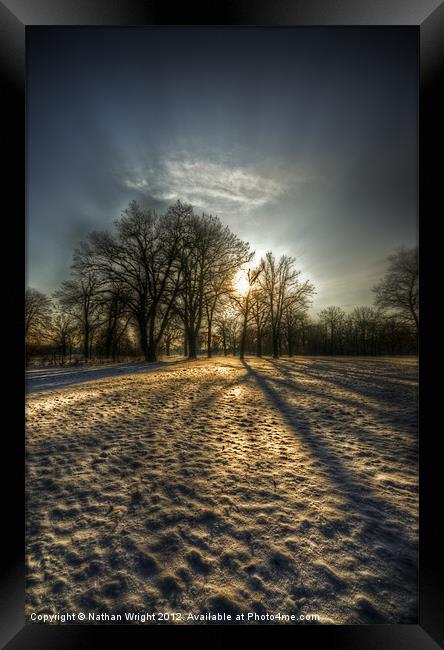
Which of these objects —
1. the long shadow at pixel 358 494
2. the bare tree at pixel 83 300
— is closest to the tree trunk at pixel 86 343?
the bare tree at pixel 83 300

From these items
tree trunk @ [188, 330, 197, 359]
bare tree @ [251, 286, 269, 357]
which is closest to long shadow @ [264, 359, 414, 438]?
tree trunk @ [188, 330, 197, 359]

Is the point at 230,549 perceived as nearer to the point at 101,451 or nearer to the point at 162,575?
the point at 162,575

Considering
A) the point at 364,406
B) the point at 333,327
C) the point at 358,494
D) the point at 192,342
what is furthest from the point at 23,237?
the point at 333,327

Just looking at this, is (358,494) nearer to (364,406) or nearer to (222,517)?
(222,517)

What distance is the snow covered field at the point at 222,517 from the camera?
1684mm

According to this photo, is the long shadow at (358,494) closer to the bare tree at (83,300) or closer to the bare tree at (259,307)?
the bare tree at (83,300)

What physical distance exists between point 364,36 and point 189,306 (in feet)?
36.2

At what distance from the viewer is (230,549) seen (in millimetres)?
1899

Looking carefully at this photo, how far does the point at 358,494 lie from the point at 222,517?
1.60 metres

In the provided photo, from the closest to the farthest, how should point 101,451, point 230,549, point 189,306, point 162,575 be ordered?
point 162,575, point 230,549, point 101,451, point 189,306

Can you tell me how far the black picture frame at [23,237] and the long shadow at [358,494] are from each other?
1.03ft

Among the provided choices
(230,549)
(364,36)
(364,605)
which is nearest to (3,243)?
(230,549)

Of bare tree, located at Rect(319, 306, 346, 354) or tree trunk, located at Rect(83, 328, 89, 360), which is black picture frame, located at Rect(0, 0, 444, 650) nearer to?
tree trunk, located at Rect(83, 328, 89, 360)

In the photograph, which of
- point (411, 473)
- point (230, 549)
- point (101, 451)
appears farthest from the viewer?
point (101, 451)
